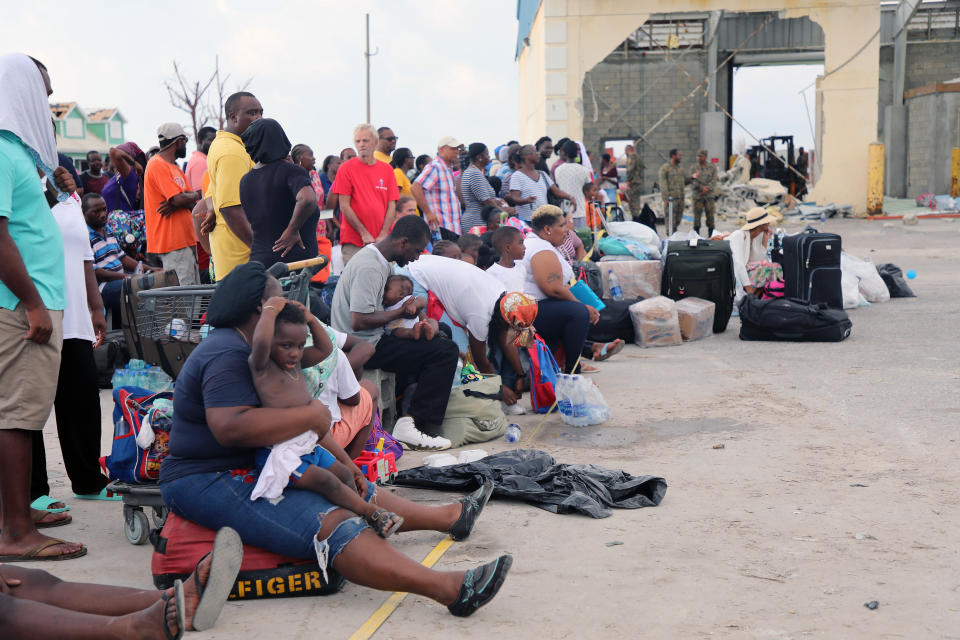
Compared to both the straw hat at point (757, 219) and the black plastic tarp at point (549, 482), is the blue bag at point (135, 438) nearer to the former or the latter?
the black plastic tarp at point (549, 482)

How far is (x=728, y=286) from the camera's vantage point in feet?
32.7

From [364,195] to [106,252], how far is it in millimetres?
2155

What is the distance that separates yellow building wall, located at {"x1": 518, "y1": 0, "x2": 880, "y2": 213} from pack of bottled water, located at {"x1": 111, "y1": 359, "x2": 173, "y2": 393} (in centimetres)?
1672

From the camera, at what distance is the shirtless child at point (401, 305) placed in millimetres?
5746

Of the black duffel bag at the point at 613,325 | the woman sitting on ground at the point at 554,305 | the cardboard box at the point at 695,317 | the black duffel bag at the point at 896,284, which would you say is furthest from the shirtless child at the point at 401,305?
the black duffel bag at the point at 896,284

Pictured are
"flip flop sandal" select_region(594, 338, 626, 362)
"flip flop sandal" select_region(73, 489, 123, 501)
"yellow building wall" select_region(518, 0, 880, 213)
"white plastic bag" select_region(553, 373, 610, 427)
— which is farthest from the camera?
"yellow building wall" select_region(518, 0, 880, 213)

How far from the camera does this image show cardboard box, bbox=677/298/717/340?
9.45 m

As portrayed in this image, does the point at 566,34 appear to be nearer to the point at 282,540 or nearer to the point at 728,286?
the point at 728,286

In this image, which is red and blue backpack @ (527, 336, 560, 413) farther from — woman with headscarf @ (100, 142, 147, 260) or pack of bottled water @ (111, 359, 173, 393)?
woman with headscarf @ (100, 142, 147, 260)

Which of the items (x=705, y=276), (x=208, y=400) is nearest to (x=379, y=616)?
(x=208, y=400)

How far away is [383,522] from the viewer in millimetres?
3545

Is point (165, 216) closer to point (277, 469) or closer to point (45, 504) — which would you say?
point (45, 504)

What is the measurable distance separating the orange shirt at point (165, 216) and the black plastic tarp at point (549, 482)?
334 centimetres

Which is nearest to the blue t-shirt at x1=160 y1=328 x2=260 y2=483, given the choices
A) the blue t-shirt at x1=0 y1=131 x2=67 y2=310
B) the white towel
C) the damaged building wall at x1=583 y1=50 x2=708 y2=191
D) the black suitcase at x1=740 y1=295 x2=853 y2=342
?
the white towel
